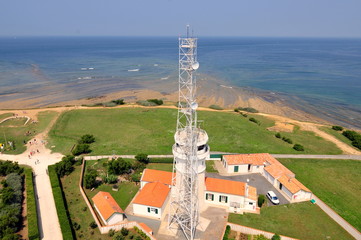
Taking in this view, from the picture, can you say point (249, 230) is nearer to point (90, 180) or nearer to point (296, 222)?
point (296, 222)

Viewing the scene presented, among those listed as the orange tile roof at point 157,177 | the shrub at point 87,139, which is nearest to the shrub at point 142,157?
the orange tile roof at point 157,177

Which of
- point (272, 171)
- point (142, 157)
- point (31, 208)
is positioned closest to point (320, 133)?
point (272, 171)

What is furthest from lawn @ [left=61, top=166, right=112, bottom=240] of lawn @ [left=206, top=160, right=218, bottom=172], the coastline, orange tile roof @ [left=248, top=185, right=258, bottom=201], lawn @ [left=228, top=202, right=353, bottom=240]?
the coastline

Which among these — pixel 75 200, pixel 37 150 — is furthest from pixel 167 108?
pixel 75 200

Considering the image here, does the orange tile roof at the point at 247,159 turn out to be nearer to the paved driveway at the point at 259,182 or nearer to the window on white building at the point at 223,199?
the paved driveway at the point at 259,182

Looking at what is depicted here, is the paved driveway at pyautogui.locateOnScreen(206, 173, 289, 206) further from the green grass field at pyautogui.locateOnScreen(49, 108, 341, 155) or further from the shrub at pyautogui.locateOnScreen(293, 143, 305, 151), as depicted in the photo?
the shrub at pyautogui.locateOnScreen(293, 143, 305, 151)

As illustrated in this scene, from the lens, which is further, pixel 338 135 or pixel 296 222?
pixel 338 135
